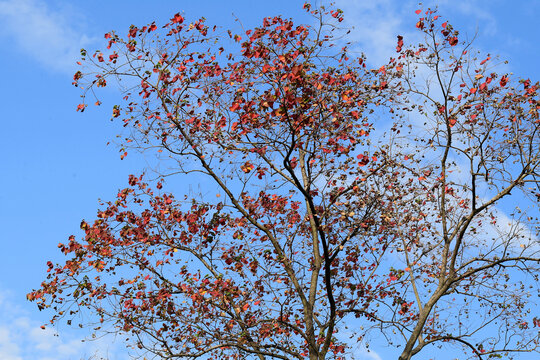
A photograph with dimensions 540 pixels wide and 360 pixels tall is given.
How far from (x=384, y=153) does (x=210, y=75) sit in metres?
4.11

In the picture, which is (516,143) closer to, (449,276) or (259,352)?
(449,276)

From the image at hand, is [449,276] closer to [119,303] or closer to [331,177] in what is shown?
[331,177]

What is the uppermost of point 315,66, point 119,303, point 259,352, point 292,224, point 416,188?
point 315,66

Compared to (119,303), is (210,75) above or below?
above

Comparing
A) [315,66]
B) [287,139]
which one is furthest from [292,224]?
[315,66]

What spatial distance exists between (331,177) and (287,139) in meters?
1.42

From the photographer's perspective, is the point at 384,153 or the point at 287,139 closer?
the point at 287,139

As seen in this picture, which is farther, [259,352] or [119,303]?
[119,303]

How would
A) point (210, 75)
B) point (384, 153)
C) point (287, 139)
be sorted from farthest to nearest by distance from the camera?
point (210, 75), point (384, 153), point (287, 139)

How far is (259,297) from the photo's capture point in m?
12.7

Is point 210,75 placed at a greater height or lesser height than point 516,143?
greater

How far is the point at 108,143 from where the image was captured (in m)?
13.2

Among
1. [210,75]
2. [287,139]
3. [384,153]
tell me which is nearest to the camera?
[287,139]

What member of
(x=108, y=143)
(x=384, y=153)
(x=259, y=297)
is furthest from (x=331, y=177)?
(x=108, y=143)
